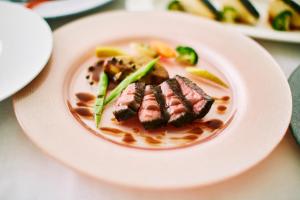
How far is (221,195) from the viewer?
173 cm

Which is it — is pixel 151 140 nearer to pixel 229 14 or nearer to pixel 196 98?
pixel 196 98

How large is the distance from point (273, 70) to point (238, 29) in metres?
0.61

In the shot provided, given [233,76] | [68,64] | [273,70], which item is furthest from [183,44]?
[68,64]

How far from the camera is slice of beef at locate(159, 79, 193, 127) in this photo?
1.89 m

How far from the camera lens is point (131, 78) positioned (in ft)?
7.51

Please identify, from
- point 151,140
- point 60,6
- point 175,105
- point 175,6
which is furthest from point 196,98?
point 60,6

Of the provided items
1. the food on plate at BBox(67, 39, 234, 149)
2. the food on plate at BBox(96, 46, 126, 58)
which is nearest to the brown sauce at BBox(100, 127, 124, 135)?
the food on plate at BBox(67, 39, 234, 149)

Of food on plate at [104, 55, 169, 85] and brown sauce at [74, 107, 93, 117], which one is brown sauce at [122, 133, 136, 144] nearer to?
brown sauce at [74, 107, 93, 117]

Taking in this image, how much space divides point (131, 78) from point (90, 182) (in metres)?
0.80

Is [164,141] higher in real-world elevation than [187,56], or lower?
lower

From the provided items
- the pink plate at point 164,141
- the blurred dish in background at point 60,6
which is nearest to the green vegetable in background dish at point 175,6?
the pink plate at point 164,141

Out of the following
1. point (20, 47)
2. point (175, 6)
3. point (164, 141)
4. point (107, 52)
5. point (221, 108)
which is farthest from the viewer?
point (175, 6)

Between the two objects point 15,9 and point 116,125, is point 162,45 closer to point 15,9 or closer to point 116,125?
point 116,125

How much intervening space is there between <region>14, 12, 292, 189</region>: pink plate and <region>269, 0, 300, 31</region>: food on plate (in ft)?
1.52
